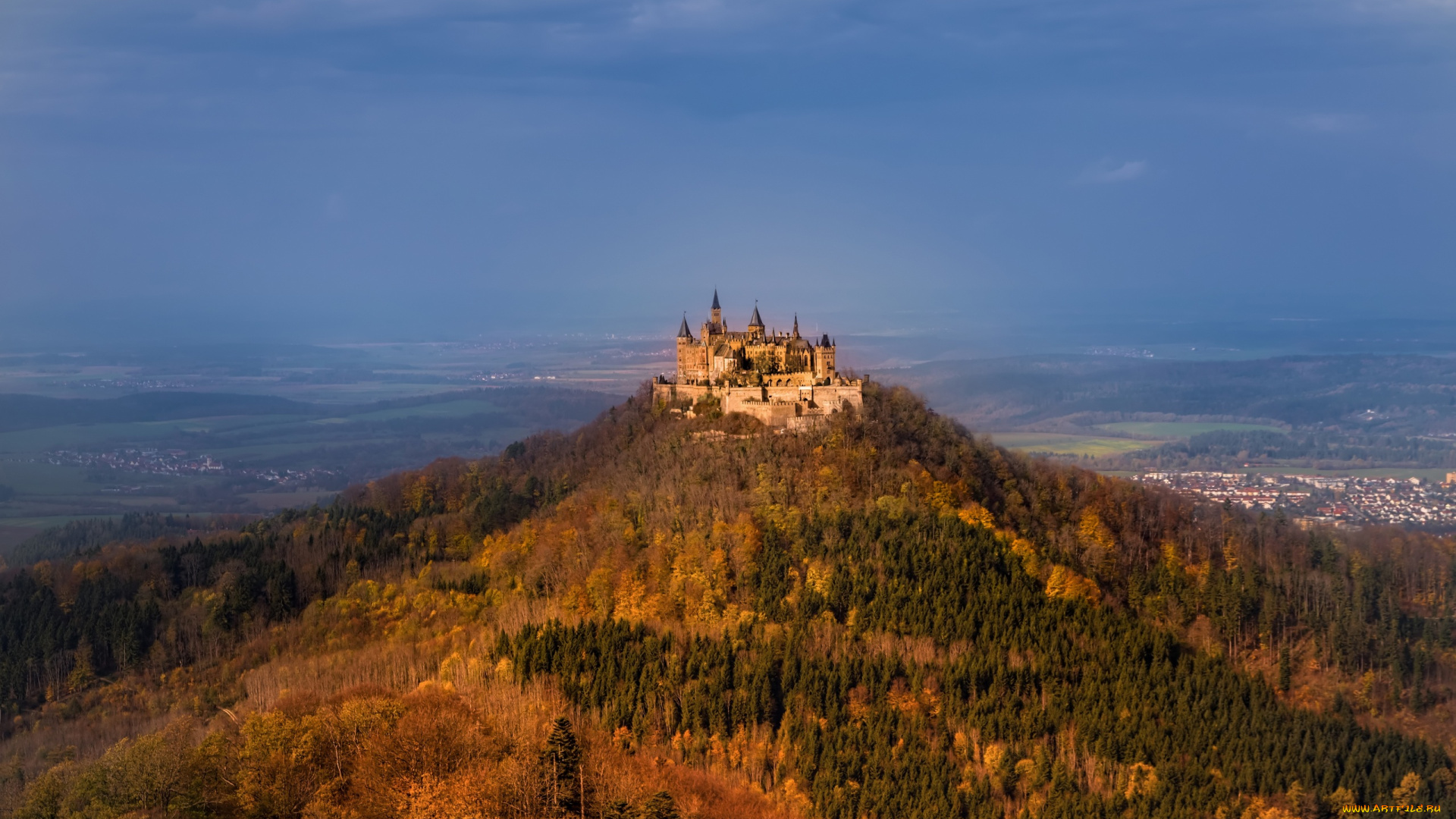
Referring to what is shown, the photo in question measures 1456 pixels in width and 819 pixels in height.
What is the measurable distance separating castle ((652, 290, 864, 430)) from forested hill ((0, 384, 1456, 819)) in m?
2.58

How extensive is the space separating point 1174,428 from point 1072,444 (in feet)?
91.3

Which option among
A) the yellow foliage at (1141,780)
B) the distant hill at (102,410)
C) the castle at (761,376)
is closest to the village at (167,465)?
the distant hill at (102,410)

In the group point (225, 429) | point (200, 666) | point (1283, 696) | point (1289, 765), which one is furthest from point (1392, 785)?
point (225, 429)

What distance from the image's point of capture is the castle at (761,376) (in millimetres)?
74750

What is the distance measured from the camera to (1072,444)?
139750 mm

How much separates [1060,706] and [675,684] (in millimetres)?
15874

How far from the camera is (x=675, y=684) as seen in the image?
51969mm

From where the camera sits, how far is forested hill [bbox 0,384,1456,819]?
42.6m

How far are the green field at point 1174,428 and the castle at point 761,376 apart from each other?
280ft

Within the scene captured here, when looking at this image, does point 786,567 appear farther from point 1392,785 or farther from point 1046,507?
point 1392,785

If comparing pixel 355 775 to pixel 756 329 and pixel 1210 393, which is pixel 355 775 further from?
pixel 1210 393

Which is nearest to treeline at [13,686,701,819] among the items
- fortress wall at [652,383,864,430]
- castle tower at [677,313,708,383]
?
fortress wall at [652,383,864,430]

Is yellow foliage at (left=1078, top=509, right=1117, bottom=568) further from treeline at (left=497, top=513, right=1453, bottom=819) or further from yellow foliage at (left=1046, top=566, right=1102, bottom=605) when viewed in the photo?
treeline at (left=497, top=513, right=1453, bottom=819)

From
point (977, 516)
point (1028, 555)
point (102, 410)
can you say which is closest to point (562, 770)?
point (1028, 555)
